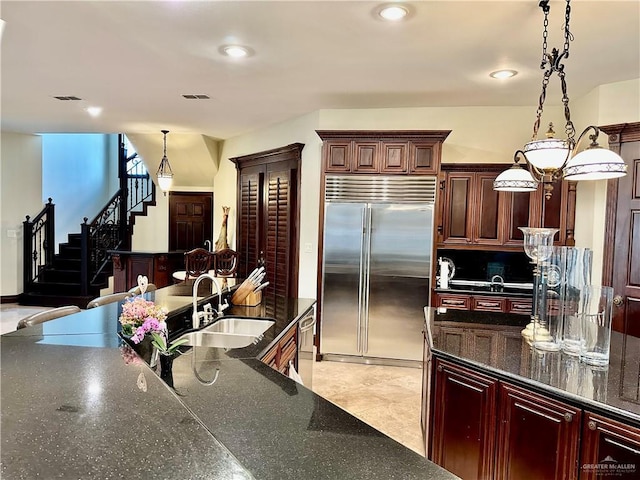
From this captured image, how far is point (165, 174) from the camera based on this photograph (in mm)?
6484

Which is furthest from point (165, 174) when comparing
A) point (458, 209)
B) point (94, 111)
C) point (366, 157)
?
point (458, 209)

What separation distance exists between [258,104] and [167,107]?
1113 millimetres

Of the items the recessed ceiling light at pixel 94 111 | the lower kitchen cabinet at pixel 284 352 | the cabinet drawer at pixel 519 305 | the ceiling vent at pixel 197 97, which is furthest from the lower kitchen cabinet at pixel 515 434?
the recessed ceiling light at pixel 94 111

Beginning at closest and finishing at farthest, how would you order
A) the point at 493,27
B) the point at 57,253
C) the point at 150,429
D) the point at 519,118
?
the point at 150,429
the point at 493,27
the point at 519,118
the point at 57,253

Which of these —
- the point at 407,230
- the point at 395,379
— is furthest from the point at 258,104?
the point at 395,379

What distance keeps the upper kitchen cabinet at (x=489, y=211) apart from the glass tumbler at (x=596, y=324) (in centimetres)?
242

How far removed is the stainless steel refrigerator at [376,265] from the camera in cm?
434

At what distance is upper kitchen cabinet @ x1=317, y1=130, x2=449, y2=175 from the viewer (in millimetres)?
4285

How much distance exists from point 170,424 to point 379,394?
294cm

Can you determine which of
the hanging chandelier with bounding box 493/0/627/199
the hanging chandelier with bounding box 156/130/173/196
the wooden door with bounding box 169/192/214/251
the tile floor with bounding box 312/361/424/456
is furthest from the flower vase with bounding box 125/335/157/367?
the wooden door with bounding box 169/192/214/251

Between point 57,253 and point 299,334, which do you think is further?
point 57,253

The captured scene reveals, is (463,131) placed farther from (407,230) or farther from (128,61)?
(128,61)

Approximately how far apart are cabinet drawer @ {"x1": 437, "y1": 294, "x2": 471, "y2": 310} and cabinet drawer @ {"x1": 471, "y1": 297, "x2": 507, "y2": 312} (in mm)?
59

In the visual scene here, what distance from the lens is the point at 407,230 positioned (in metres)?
4.34
